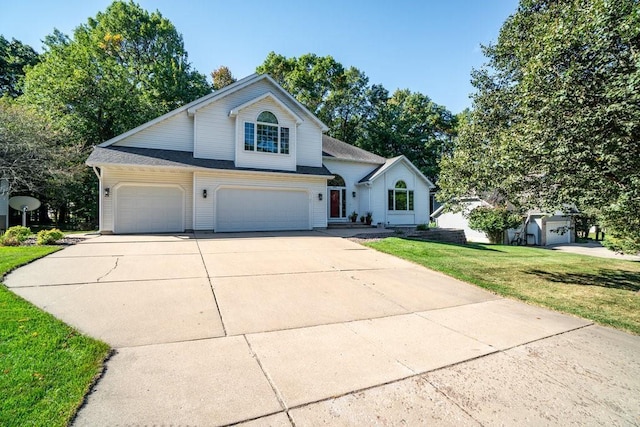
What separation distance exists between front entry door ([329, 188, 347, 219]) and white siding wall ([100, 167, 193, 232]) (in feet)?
26.9

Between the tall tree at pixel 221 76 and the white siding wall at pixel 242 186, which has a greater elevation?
the tall tree at pixel 221 76

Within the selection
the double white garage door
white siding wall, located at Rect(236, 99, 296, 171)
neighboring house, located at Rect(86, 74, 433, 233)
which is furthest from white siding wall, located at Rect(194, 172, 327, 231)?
white siding wall, located at Rect(236, 99, 296, 171)

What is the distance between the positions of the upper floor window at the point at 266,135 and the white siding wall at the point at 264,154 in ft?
0.52

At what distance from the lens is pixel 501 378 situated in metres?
2.94

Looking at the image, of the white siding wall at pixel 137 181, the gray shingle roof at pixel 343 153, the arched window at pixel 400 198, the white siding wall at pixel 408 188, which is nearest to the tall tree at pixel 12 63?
the white siding wall at pixel 137 181

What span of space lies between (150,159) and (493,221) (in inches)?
747

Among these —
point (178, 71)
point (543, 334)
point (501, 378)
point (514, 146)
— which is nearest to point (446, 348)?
point (501, 378)

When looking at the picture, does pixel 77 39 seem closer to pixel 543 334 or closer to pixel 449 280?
pixel 449 280

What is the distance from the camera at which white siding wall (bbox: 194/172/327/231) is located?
1352 centimetres

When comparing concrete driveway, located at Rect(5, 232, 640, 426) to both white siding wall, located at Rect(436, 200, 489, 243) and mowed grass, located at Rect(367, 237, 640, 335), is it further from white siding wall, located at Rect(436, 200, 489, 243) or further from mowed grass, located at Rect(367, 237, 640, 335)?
white siding wall, located at Rect(436, 200, 489, 243)

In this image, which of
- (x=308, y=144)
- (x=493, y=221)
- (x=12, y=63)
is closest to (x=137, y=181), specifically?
(x=308, y=144)

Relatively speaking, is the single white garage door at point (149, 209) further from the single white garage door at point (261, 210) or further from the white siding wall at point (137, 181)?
the single white garage door at point (261, 210)

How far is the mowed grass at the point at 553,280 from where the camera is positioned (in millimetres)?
5261

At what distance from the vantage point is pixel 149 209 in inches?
521
